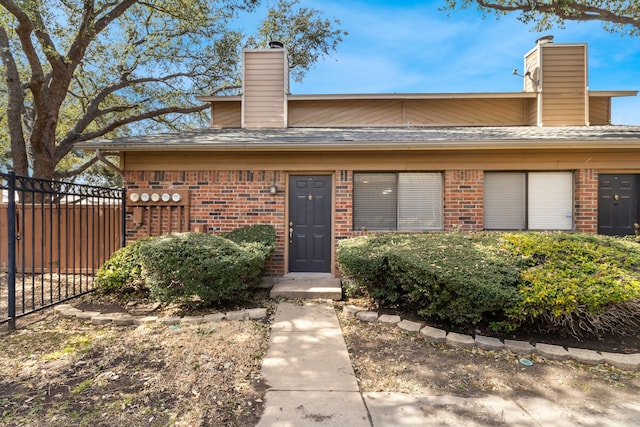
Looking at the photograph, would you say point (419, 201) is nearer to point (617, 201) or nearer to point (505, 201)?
point (505, 201)

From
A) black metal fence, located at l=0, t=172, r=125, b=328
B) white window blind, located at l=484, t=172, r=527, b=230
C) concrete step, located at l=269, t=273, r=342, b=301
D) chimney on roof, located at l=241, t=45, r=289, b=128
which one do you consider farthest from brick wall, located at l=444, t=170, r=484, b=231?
black metal fence, located at l=0, t=172, r=125, b=328

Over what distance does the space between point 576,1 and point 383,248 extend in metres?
7.70

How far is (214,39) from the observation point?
1203 centimetres

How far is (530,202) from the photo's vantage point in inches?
252

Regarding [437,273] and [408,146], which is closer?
[437,273]

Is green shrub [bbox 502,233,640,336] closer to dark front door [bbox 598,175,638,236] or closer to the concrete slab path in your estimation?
the concrete slab path

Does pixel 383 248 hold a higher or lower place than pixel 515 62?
lower

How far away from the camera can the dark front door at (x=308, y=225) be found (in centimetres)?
655

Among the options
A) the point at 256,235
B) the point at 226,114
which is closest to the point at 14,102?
the point at 226,114

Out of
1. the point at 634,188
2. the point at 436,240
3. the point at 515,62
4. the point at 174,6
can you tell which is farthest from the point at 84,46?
the point at 634,188

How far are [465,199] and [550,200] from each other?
1664 millimetres

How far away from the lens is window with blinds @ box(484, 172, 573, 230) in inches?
252

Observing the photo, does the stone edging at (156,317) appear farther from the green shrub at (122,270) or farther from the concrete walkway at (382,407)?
the concrete walkway at (382,407)

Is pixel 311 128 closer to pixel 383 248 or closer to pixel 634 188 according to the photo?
pixel 383 248
